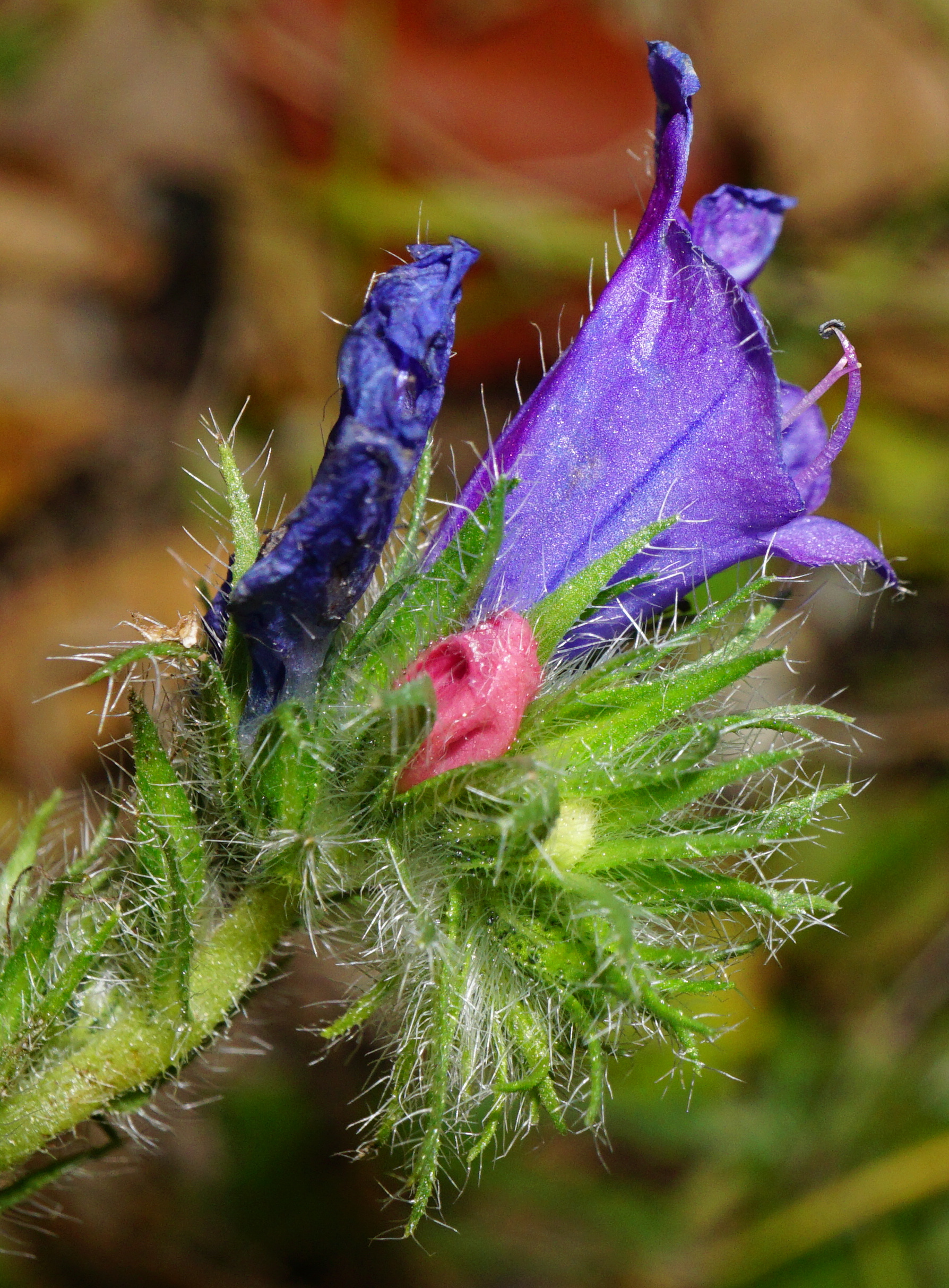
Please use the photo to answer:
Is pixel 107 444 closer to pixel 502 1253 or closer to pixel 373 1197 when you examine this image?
pixel 373 1197

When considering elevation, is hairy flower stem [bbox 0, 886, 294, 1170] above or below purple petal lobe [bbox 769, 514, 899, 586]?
below

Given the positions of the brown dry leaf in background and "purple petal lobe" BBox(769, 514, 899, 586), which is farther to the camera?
the brown dry leaf in background

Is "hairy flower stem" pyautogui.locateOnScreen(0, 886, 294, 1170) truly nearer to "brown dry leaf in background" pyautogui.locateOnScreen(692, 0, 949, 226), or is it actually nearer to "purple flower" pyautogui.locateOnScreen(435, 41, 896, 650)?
"purple flower" pyautogui.locateOnScreen(435, 41, 896, 650)

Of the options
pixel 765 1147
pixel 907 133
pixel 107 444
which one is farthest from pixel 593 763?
pixel 907 133

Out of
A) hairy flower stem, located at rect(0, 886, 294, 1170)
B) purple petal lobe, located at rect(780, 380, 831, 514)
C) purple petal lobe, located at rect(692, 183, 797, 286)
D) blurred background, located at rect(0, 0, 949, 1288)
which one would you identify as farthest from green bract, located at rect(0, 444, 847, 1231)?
blurred background, located at rect(0, 0, 949, 1288)

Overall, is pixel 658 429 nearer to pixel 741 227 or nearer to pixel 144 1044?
pixel 741 227

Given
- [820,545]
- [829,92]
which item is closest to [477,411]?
[829,92]

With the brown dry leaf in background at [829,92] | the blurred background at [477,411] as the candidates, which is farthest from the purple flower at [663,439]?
the brown dry leaf in background at [829,92]
